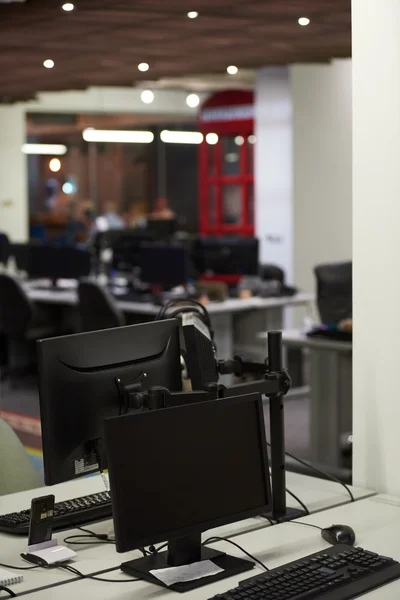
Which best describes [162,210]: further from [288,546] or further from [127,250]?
[288,546]

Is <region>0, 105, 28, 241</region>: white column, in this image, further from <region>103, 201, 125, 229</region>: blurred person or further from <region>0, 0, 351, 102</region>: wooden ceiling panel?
<region>0, 0, 351, 102</region>: wooden ceiling panel

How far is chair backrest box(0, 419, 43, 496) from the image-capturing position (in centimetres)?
319

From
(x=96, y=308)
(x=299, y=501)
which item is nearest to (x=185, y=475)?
(x=299, y=501)

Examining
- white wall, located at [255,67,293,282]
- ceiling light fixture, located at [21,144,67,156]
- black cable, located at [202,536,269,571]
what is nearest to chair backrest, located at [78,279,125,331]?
white wall, located at [255,67,293,282]

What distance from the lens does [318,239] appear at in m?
9.97

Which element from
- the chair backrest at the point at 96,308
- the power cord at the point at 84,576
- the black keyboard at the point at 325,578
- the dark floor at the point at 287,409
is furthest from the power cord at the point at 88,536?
the chair backrest at the point at 96,308

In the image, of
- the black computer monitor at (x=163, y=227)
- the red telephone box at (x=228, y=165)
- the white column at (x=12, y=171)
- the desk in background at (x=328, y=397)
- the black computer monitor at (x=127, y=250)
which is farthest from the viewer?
the white column at (x=12, y=171)

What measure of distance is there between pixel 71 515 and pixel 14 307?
18.9ft

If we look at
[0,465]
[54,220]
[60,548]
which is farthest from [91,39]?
[54,220]

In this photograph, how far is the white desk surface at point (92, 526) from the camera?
2.42m

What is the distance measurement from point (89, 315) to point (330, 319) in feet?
6.89

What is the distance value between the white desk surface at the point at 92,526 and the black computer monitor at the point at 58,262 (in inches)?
236

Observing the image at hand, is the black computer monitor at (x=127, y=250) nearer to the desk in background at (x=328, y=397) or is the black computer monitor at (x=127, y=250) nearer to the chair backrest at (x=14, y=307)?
the chair backrest at (x=14, y=307)

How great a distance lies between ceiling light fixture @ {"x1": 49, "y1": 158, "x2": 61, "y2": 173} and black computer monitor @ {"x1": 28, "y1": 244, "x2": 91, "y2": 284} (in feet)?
23.3
